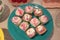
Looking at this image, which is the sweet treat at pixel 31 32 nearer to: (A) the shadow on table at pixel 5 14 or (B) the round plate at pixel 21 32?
(B) the round plate at pixel 21 32

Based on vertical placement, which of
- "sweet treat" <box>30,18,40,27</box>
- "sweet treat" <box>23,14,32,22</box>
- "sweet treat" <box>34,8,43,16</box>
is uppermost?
"sweet treat" <box>34,8,43,16</box>

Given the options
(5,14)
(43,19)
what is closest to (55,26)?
(43,19)

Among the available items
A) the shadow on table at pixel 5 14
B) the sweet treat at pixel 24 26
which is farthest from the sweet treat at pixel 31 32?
the shadow on table at pixel 5 14

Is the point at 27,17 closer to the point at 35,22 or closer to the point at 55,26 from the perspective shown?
the point at 35,22

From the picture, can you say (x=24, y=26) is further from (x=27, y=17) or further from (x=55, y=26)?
(x=55, y=26)

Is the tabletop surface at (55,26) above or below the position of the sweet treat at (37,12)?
below

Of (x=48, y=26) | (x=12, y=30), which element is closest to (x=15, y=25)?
(x=12, y=30)

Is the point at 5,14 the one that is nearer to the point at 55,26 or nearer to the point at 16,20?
the point at 16,20

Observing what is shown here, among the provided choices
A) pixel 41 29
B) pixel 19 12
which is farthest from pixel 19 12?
pixel 41 29

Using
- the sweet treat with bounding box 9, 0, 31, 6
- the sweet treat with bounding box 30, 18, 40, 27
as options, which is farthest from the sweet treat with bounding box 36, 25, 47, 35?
the sweet treat with bounding box 9, 0, 31, 6

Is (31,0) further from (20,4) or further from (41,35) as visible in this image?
(41,35)

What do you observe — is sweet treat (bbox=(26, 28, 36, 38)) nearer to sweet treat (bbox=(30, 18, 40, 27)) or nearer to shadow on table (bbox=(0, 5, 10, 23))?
sweet treat (bbox=(30, 18, 40, 27))

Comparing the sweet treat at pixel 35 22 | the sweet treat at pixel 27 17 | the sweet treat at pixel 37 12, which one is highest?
the sweet treat at pixel 37 12
